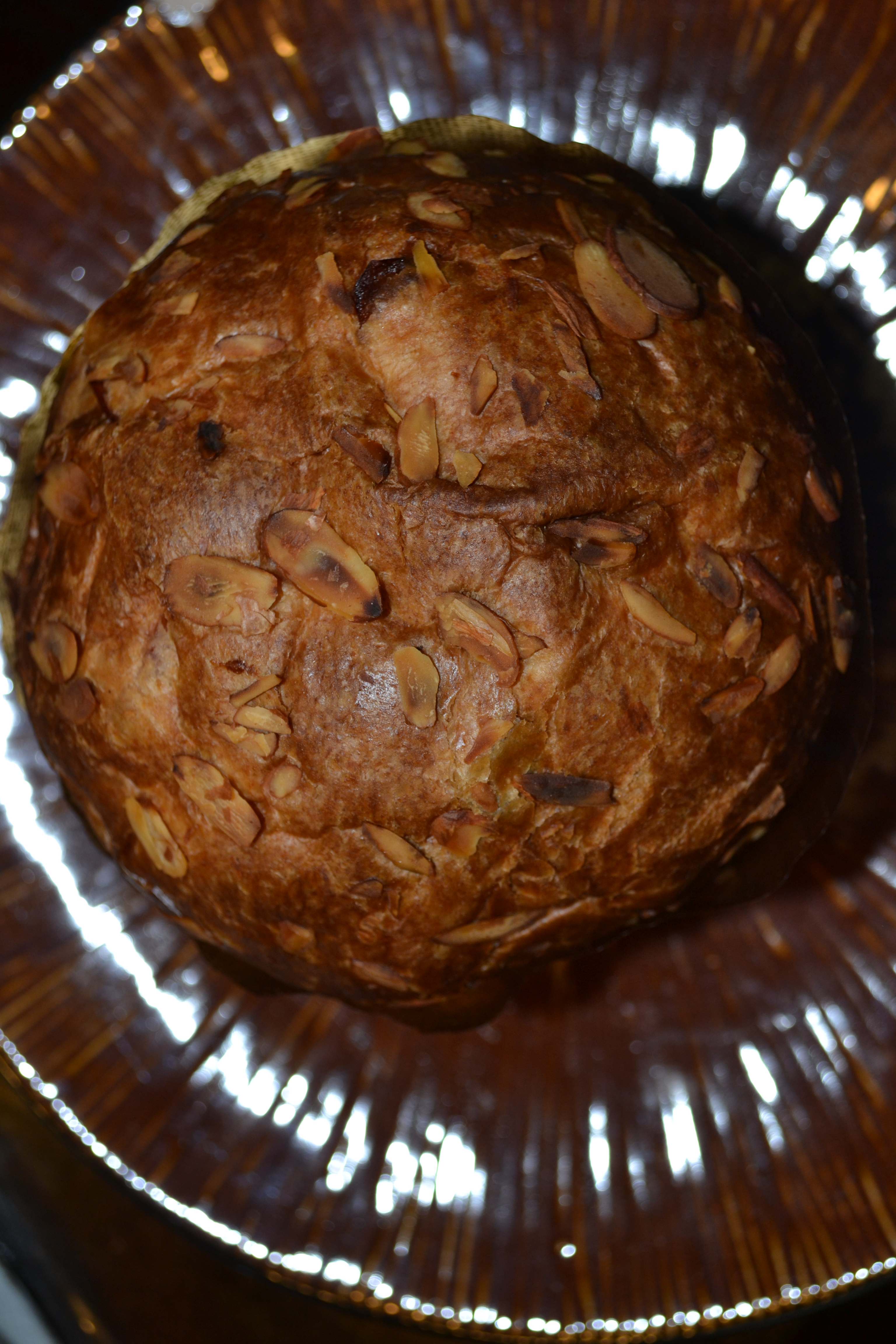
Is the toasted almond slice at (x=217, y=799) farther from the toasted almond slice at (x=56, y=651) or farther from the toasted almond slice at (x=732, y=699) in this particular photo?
the toasted almond slice at (x=732, y=699)

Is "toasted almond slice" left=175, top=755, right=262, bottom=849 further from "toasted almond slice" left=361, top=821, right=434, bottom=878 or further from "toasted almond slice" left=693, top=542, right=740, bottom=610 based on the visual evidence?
"toasted almond slice" left=693, top=542, right=740, bottom=610

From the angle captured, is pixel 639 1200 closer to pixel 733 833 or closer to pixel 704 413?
pixel 733 833

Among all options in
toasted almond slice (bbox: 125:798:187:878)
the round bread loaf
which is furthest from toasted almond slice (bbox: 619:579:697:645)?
A: toasted almond slice (bbox: 125:798:187:878)

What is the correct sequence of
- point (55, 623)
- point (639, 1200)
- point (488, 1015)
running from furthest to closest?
point (639, 1200)
point (488, 1015)
point (55, 623)

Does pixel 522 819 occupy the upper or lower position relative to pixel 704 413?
lower

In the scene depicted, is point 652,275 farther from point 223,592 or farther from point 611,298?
point 223,592

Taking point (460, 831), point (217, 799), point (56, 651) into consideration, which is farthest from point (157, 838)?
point (460, 831)

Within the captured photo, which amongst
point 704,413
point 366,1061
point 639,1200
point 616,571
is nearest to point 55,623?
point 616,571
